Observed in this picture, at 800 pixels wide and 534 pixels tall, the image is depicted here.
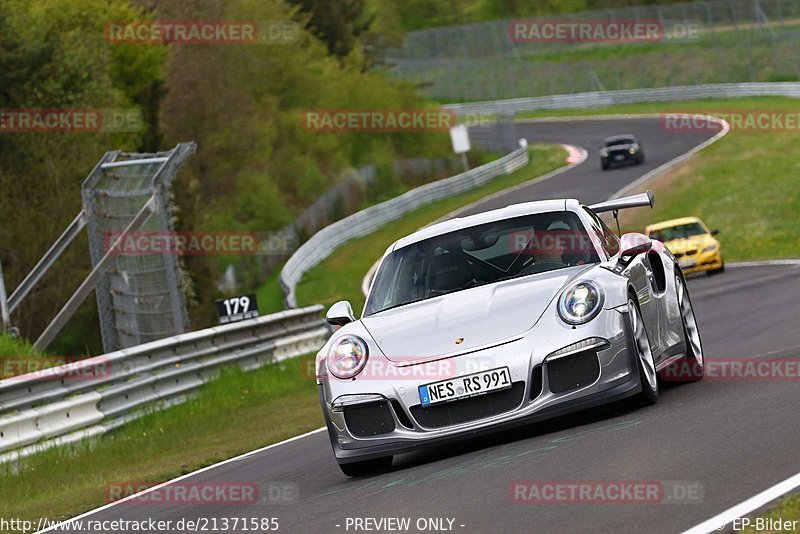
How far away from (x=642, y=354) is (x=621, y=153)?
159ft

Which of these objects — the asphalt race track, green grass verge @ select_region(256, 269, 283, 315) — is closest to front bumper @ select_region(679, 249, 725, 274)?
green grass verge @ select_region(256, 269, 283, 315)

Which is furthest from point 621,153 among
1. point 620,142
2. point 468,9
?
point 468,9

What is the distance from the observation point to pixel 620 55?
90688mm

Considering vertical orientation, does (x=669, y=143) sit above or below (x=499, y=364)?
above

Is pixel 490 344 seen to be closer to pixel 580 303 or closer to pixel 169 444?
pixel 580 303

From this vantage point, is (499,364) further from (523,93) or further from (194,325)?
(523,93)

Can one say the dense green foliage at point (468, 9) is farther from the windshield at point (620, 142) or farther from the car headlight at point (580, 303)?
the car headlight at point (580, 303)

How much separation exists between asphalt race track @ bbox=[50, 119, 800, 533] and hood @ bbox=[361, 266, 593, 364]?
67 cm

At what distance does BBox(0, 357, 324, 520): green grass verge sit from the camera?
1098 cm

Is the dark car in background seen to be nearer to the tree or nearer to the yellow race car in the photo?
the yellow race car

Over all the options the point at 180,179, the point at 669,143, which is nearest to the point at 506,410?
the point at 180,179

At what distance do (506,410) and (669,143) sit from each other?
55.1 metres

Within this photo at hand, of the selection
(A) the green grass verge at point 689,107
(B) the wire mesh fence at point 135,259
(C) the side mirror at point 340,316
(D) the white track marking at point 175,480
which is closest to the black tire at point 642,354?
(C) the side mirror at point 340,316

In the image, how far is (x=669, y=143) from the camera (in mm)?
61844
